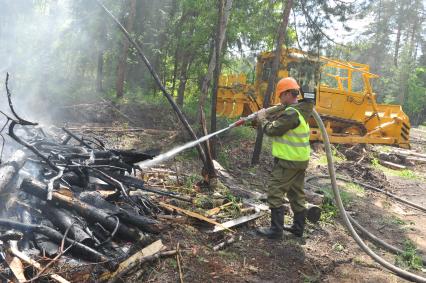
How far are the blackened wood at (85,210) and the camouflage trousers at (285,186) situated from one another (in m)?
1.96

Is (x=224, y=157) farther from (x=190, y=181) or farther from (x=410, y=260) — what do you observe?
(x=410, y=260)

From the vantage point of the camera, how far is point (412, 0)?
41500 millimetres

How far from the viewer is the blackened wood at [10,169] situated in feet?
13.4

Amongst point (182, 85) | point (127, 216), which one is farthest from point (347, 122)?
point (127, 216)

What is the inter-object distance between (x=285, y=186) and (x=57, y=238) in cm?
296

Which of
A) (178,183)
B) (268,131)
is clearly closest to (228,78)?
(178,183)

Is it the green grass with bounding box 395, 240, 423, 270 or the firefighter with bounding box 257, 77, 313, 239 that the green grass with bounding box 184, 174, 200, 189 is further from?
the green grass with bounding box 395, 240, 423, 270

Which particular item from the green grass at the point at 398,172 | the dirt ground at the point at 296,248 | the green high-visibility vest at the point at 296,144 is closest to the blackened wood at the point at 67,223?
the dirt ground at the point at 296,248

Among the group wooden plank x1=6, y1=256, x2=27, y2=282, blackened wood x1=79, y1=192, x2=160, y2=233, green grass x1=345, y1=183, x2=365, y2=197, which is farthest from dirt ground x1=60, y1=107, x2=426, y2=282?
wooden plank x1=6, y1=256, x2=27, y2=282

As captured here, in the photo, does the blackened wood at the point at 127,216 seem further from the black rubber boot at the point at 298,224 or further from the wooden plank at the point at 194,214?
the black rubber boot at the point at 298,224

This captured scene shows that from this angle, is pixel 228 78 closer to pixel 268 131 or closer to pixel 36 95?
pixel 36 95

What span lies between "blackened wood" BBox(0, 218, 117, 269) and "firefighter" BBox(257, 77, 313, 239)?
2.37 meters

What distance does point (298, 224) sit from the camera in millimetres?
5395

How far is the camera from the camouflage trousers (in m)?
5.17
